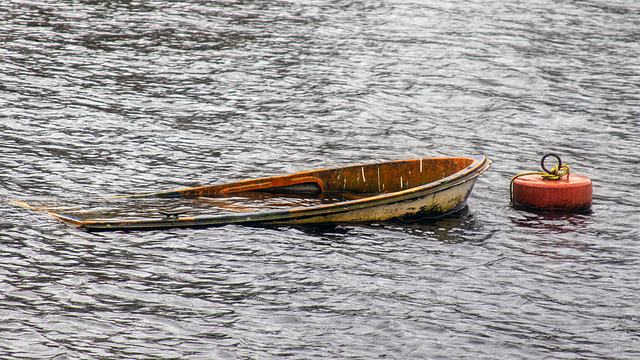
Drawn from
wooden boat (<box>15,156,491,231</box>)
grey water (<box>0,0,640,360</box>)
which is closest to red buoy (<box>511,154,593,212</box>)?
grey water (<box>0,0,640,360</box>)

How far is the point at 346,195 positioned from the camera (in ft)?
40.8

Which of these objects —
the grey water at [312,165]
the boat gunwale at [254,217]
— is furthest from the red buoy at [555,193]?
the boat gunwale at [254,217]

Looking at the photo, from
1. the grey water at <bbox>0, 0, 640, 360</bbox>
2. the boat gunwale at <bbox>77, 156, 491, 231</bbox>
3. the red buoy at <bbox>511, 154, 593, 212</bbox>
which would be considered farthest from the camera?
the red buoy at <bbox>511, 154, 593, 212</bbox>

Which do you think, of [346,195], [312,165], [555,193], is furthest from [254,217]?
[555,193]

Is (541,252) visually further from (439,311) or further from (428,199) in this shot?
(439,311)

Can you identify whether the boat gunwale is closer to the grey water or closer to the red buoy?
the grey water

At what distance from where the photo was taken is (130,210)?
11273 millimetres

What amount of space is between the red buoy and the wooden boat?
35.6 inches

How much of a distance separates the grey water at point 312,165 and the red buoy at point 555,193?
0.26 meters

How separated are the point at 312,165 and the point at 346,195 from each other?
2655mm

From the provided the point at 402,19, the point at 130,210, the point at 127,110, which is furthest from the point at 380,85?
the point at 130,210

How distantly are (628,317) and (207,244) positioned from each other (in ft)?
18.0

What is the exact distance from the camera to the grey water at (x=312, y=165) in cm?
813

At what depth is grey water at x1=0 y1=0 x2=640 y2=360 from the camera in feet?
26.7
